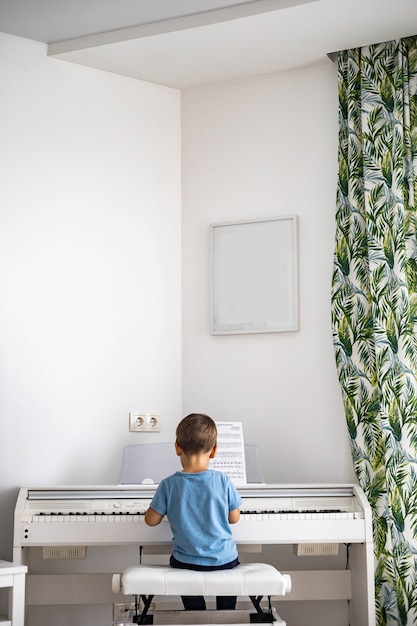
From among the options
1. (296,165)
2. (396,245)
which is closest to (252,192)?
(296,165)

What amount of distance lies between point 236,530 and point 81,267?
4.62 feet

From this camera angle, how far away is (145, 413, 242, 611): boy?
2.83 m

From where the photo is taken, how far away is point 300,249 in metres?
A: 3.88

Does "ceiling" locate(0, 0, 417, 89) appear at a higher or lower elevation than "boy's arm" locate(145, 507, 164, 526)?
higher

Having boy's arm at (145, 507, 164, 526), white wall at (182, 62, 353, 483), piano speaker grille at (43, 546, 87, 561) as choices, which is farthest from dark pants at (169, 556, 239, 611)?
white wall at (182, 62, 353, 483)

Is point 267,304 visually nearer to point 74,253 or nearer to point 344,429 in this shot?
point 344,429

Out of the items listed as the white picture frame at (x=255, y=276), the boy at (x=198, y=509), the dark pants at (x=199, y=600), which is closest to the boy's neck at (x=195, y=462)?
the boy at (x=198, y=509)

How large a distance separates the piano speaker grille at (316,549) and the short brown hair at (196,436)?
2.24 ft

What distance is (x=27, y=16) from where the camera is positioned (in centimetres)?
354

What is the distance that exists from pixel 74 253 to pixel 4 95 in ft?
2.47

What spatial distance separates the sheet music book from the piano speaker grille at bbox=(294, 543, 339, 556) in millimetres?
341

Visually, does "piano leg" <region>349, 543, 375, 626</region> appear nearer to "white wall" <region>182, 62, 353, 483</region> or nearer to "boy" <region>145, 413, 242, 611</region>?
"white wall" <region>182, 62, 353, 483</region>

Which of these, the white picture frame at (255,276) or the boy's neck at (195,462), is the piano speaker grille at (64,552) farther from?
the white picture frame at (255,276)

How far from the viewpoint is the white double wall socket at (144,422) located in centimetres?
387
